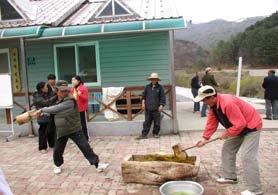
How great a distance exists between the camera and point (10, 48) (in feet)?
43.3

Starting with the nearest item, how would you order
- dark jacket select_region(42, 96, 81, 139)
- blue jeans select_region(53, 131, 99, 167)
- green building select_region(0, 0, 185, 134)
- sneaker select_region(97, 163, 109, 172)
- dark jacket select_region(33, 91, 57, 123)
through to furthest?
dark jacket select_region(42, 96, 81, 139), blue jeans select_region(53, 131, 99, 167), sneaker select_region(97, 163, 109, 172), dark jacket select_region(33, 91, 57, 123), green building select_region(0, 0, 185, 134)

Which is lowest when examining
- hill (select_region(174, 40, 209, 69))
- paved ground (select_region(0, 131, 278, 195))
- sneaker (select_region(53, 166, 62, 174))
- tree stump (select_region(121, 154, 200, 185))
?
hill (select_region(174, 40, 209, 69))

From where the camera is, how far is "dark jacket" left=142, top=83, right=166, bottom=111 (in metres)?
9.95

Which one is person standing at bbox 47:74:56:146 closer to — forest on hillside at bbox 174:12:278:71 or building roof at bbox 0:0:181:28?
building roof at bbox 0:0:181:28

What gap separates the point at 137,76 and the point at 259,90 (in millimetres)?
17432

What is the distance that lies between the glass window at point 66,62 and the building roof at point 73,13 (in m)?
0.94

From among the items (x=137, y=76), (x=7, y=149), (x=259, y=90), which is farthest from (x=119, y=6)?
(x=259, y=90)

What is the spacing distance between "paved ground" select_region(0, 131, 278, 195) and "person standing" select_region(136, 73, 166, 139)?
366 mm

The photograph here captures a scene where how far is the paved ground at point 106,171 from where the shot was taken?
6.22 metres

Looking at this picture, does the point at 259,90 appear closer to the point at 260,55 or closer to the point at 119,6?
the point at 119,6

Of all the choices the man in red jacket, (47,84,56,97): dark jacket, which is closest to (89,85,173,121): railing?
(47,84,56,97): dark jacket

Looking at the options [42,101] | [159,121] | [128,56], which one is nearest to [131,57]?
[128,56]

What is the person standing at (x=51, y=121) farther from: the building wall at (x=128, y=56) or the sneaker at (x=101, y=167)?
the building wall at (x=128, y=56)

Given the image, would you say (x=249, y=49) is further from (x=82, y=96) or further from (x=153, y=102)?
(x=82, y=96)
